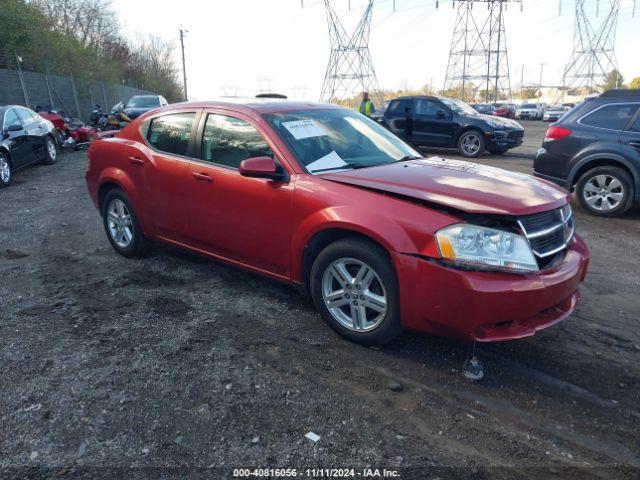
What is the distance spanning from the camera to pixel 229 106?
14.6ft

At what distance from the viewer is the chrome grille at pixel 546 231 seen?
124 inches

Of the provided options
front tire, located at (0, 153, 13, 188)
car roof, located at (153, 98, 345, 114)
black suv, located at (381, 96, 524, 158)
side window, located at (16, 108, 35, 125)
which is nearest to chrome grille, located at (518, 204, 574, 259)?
car roof, located at (153, 98, 345, 114)

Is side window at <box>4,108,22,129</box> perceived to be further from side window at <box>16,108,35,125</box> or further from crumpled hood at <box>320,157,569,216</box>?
crumpled hood at <box>320,157,569,216</box>

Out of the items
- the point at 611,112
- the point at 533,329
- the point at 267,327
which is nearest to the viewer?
the point at 533,329

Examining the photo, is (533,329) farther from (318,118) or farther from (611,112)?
(611,112)

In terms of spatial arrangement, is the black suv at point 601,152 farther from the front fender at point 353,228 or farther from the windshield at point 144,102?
the windshield at point 144,102

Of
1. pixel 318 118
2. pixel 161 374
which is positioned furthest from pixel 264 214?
pixel 161 374

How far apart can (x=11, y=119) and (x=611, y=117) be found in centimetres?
1139

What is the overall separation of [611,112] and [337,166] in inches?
218

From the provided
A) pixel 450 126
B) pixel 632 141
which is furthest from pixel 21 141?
pixel 632 141

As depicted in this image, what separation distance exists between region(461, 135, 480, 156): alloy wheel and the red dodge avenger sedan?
397 inches

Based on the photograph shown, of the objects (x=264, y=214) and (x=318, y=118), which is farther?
(x=318, y=118)

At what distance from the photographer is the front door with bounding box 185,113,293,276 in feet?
12.8

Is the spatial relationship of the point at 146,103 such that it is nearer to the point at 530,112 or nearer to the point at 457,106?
the point at 457,106
